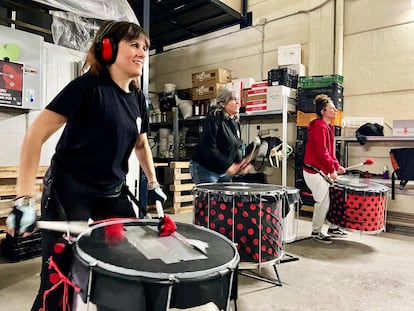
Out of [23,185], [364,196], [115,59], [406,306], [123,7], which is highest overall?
[123,7]

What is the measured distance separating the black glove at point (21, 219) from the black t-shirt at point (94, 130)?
0.21 metres

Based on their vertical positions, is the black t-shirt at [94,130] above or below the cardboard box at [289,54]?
below

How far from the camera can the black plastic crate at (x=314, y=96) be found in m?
4.57

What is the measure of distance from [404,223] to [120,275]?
427cm

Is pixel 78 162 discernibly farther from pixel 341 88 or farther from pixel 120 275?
pixel 341 88

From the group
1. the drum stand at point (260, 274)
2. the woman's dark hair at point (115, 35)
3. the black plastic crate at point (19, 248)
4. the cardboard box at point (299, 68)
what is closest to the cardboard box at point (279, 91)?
the cardboard box at point (299, 68)

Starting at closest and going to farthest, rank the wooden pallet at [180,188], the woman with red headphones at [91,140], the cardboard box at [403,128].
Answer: the woman with red headphones at [91,140], the cardboard box at [403,128], the wooden pallet at [180,188]

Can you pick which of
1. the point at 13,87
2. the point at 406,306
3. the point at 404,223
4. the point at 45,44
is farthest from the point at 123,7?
the point at 404,223

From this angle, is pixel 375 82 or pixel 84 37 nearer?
pixel 84 37

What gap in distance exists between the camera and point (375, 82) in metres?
4.65

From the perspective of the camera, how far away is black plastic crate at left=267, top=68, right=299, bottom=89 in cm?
480

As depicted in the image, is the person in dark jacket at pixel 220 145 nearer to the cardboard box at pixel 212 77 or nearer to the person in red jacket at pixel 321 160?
the person in red jacket at pixel 321 160

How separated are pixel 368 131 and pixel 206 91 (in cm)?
271

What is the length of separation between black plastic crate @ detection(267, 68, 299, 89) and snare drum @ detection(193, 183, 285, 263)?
302 centimetres
